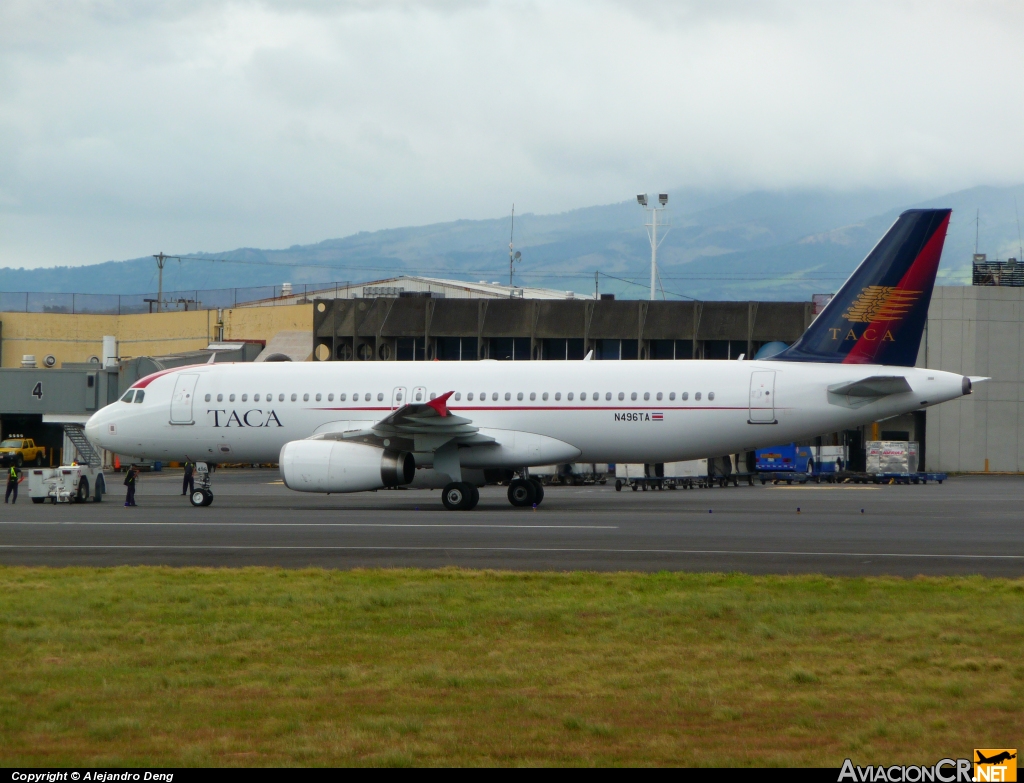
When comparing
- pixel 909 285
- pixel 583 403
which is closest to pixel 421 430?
pixel 583 403

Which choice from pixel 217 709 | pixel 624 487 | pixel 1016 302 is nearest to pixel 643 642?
pixel 217 709

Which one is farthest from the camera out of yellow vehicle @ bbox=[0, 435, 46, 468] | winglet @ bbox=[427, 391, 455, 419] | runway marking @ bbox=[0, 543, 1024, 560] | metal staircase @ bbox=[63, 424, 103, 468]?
yellow vehicle @ bbox=[0, 435, 46, 468]

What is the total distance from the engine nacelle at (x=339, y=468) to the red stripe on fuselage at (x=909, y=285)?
10.7 m

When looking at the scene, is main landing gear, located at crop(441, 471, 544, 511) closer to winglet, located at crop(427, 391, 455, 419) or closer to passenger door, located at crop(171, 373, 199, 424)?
winglet, located at crop(427, 391, 455, 419)

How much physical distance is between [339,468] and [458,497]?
2862mm

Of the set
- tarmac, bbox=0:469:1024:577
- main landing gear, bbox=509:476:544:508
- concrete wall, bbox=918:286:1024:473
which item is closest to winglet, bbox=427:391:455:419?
tarmac, bbox=0:469:1024:577

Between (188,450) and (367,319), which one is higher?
(367,319)

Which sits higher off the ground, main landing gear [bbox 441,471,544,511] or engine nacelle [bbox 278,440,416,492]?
engine nacelle [bbox 278,440,416,492]

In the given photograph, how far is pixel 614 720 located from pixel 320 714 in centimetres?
199

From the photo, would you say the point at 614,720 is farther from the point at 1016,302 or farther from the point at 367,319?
the point at 1016,302

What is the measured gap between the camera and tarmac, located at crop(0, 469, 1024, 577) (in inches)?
631

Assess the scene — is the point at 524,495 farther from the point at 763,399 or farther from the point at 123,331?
the point at 123,331

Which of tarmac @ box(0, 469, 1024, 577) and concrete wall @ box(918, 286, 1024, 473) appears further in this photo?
concrete wall @ box(918, 286, 1024, 473)

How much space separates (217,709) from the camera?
7844 mm
